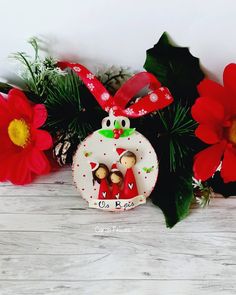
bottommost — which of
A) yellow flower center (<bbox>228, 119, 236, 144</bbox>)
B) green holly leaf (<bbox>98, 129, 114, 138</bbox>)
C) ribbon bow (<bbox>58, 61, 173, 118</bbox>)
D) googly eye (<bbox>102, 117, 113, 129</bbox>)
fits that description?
green holly leaf (<bbox>98, 129, 114, 138</bbox>)

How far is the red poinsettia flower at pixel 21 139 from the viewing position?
917 millimetres

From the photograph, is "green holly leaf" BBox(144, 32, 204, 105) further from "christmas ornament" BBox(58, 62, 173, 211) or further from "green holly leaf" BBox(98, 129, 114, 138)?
"green holly leaf" BBox(98, 129, 114, 138)

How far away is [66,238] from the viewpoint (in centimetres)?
91

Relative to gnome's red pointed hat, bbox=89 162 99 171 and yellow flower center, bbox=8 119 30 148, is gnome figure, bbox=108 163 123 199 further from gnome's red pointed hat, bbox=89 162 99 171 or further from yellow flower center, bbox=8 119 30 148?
yellow flower center, bbox=8 119 30 148

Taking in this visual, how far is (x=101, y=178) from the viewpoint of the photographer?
92cm

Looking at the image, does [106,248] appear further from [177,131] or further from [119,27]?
[119,27]

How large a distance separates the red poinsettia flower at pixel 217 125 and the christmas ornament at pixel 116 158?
0.09m

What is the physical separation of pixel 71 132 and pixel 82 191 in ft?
0.37

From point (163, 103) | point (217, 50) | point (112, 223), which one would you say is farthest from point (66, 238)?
point (217, 50)

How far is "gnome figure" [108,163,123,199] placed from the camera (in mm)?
923

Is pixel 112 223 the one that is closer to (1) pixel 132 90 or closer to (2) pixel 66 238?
(2) pixel 66 238

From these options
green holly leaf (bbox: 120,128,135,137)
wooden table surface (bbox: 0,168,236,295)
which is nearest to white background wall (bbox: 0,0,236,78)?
green holly leaf (bbox: 120,128,135,137)

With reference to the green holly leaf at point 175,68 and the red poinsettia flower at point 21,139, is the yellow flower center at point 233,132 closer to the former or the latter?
the green holly leaf at point 175,68

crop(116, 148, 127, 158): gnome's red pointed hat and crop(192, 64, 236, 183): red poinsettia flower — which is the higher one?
crop(192, 64, 236, 183): red poinsettia flower
